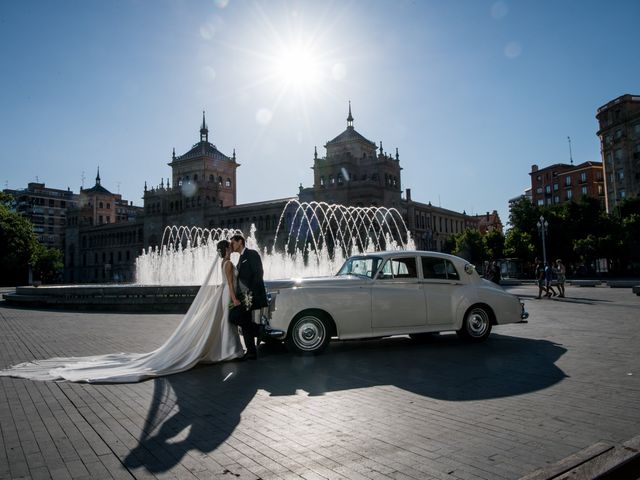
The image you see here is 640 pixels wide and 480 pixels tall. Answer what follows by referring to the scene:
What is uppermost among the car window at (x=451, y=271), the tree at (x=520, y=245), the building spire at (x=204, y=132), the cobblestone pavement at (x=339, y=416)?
A: the building spire at (x=204, y=132)

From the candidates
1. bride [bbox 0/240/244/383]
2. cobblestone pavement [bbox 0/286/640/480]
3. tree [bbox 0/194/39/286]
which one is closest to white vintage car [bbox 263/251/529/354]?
cobblestone pavement [bbox 0/286/640/480]

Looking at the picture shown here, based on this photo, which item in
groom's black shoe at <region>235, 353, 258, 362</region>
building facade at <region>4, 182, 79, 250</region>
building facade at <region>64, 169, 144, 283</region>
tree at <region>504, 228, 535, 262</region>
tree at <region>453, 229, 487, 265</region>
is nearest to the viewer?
groom's black shoe at <region>235, 353, 258, 362</region>

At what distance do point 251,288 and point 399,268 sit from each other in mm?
2662

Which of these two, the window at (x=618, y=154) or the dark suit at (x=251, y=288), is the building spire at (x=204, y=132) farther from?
the dark suit at (x=251, y=288)

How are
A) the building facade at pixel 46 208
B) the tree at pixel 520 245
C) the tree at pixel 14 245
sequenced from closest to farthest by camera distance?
the tree at pixel 520 245
the tree at pixel 14 245
the building facade at pixel 46 208

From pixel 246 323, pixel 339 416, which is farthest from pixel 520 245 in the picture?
pixel 339 416

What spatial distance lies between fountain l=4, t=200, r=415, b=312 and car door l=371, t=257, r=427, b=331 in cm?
267

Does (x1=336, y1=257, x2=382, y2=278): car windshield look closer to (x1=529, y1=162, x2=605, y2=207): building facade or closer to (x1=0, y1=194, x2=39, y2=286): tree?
(x1=0, y1=194, x2=39, y2=286): tree

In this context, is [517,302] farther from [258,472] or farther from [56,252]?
[56,252]

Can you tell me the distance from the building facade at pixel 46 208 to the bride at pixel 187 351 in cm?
11156

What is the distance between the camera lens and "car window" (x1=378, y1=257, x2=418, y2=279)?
817cm

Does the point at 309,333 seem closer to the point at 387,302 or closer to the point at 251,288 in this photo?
the point at 251,288

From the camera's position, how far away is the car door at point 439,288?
830cm

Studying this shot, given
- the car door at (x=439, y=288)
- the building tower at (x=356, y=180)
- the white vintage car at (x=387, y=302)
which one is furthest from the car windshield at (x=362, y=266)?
the building tower at (x=356, y=180)
